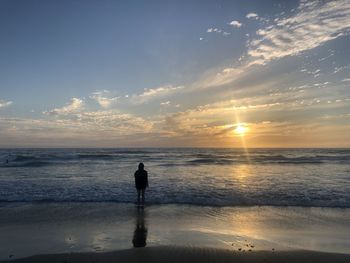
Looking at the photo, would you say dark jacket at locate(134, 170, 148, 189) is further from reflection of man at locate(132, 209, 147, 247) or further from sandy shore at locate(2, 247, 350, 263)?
sandy shore at locate(2, 247, 350, 263)

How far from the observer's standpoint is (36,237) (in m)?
8.66

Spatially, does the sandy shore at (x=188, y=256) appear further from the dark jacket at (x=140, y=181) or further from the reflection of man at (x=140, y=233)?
the dark jacket at (x=140, y=181)

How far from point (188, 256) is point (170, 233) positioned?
1880 mm

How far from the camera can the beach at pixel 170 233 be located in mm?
7270

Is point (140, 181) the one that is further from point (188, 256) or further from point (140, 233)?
point (188, 256)

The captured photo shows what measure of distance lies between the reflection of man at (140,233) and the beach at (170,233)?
0.9 inches

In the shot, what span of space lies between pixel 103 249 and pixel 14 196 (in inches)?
363

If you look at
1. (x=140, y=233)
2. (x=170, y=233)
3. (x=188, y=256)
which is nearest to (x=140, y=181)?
(x=140, y=233)

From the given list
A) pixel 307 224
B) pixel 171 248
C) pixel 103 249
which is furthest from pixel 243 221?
pixel 103 249

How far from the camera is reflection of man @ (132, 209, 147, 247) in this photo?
8102mm

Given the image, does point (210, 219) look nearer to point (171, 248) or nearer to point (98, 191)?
point (171, 248)

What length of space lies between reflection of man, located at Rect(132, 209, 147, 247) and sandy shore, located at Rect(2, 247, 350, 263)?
0.55 m

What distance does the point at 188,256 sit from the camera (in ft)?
23.5

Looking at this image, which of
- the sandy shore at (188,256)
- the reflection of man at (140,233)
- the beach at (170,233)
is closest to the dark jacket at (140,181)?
the beach at (170,233)
